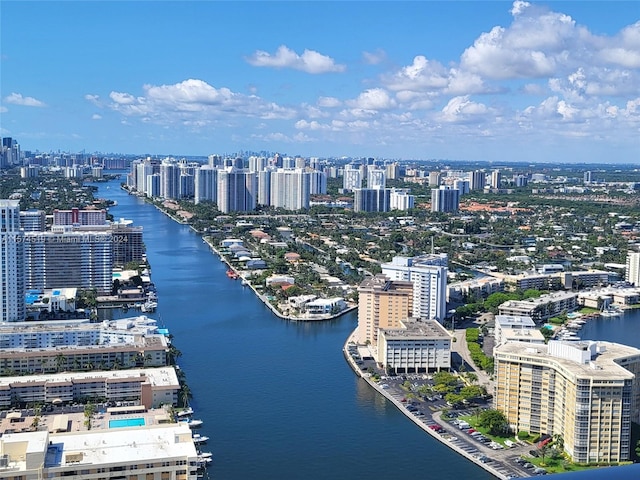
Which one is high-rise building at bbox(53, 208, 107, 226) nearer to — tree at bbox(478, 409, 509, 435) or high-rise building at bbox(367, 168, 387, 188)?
tree at bbox(478, 409, 509, 435)

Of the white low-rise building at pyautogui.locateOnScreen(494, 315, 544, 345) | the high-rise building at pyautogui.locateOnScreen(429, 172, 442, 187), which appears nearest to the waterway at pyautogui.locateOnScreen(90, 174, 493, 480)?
the white low-rise building at pyautogui.locateOnScreen(494, 315, 544, 345)

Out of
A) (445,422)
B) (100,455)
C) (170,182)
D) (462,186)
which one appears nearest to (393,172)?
(462,186)

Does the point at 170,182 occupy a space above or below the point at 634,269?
above

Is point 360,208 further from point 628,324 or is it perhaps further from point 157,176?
point 628,324

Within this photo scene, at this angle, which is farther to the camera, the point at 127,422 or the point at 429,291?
the point at 429,291

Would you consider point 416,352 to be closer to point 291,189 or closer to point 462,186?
point 291,189

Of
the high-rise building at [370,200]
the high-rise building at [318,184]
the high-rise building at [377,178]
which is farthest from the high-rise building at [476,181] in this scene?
the high-rise building at [370,200]

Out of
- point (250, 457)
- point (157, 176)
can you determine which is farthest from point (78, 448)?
point (157, 176)
